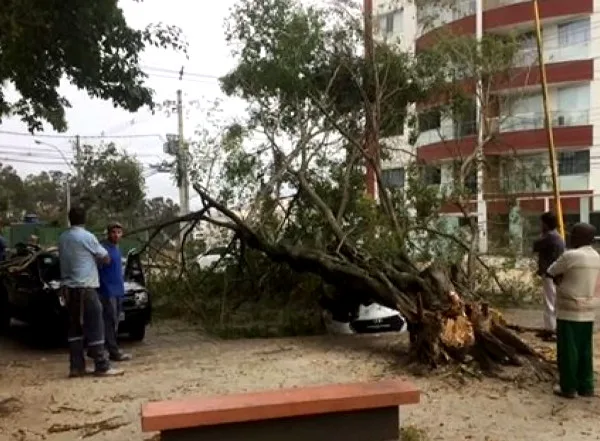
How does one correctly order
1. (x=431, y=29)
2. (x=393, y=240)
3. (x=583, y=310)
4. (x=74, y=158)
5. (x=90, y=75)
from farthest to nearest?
(x=74, y=158) < (x=431, y=29) < (x=393, y=240) < (x=90, y=75) < (x=583, y=310)

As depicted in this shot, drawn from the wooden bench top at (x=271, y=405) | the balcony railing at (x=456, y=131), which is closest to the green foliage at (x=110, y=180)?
the balcony railing at (x=456, y=131)

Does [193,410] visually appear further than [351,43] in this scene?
No

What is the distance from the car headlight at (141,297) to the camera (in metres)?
11.2

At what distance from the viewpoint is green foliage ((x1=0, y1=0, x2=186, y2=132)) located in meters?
8.65

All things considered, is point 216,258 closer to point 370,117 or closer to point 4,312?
point 4,312

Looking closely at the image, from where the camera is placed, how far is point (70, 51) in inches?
389

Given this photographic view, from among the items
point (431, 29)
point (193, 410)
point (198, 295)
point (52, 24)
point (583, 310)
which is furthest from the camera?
point (431, 29)

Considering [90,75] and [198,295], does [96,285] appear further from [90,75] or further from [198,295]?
[198,295]

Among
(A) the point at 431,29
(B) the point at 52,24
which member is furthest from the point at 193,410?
(A) the point at 431,29

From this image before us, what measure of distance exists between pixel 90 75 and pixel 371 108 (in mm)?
5886

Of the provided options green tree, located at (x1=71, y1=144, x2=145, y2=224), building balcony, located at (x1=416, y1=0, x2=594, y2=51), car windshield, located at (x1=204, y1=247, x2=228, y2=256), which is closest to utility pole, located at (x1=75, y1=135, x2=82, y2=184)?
green tree, located at (x1=71, y1=144, x2=145, y2=224)

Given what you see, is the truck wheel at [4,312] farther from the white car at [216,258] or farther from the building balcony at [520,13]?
the building balcony at [520,13]

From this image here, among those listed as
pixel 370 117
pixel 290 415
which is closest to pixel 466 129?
pixel 370 117

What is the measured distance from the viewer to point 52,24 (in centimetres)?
912
